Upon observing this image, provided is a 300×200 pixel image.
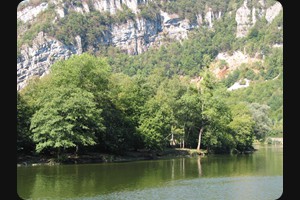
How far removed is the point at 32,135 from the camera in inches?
1553

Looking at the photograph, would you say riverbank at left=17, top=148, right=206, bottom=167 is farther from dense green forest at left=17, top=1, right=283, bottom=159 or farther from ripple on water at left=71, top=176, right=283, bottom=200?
ripple on water at left=71, top=176, right=283, bottom=200

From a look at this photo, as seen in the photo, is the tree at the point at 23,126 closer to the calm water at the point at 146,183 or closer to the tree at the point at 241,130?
the calm water at the point at 146,183

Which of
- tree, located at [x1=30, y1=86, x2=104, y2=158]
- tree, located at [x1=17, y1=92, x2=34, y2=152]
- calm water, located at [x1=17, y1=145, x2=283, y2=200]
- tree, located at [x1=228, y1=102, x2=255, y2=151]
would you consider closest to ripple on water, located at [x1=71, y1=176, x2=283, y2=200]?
calm water, located at [x1=17, y1=145, x2=283, y2=200]

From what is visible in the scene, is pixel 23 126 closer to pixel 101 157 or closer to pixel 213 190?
pixel 101 157

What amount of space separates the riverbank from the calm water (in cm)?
247

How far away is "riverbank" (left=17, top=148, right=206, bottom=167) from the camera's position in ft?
130

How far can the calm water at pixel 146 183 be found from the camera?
23719mm

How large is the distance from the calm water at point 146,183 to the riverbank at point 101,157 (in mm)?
2474

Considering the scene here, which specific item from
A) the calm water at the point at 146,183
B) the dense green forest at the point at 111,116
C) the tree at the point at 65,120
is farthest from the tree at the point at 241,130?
the tree at the point at 65,120

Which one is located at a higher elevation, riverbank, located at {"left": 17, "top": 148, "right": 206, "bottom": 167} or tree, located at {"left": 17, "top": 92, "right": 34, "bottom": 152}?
tree, located at {"left": 17, "top": 92, "right": 34, "bottom": 152}

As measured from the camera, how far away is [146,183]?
28047 mm

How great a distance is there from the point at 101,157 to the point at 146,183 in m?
16.6

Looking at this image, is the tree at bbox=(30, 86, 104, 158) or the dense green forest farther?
the dense green forest
